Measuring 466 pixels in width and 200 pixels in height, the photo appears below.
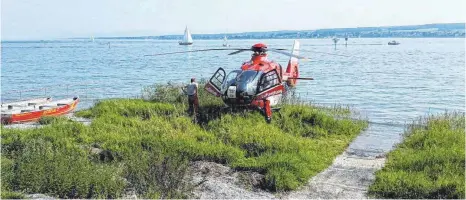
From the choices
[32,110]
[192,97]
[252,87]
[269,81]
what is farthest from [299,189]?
[32,110]

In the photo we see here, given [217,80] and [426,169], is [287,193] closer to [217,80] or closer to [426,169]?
[426,169]

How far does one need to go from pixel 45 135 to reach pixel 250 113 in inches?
260

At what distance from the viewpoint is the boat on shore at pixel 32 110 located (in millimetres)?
18078

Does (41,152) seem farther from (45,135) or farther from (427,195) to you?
(427,195)

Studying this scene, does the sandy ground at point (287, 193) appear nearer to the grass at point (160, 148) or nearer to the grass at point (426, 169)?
the grass at point (160, 148)

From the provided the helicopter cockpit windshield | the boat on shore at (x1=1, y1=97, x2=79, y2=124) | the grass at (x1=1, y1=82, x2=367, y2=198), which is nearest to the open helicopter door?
the grass at (x1=1, y1=82, x2=367, y2=198)

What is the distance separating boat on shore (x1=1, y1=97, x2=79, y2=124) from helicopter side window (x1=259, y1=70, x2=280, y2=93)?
8.70m

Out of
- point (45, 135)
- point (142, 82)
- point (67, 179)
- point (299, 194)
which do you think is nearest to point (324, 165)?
point (299, 194)

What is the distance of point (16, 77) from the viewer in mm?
47719

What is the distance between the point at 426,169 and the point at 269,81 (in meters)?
7.06

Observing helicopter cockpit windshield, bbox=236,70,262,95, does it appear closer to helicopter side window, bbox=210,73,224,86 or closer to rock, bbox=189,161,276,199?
helicopter side window, bbox=210,73,224,86

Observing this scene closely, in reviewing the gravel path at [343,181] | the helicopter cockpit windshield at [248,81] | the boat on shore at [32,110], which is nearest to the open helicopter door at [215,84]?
the helicopter cockpit windshield at [248,81]

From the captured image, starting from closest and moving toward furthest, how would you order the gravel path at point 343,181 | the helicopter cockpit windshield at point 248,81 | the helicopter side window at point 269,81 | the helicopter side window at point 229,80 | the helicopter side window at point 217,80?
the gravel path at point 343,181 → the helicopter cockpit windshield at point 248,81 → the helicopter side window at point 229,80 → the helicopter side window at point 269,81 → the helicopter side window at point 217,80

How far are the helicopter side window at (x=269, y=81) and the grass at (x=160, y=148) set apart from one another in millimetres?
1011
